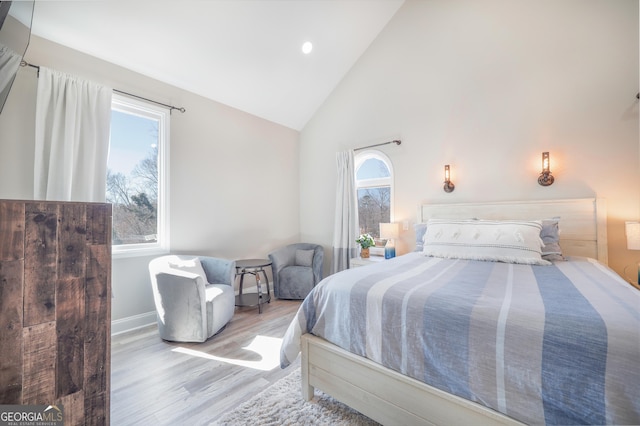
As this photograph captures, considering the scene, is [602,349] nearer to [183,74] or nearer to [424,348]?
[424,348]

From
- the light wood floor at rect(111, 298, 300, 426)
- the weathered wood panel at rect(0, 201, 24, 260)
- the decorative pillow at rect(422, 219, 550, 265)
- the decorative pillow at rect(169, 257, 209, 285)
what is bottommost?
the light wood floor at rect(111, 298, 300, 426)

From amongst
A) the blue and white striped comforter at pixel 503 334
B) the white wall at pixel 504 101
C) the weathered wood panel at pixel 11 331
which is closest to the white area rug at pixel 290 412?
the blue and white striped comforter at pixel 503 334

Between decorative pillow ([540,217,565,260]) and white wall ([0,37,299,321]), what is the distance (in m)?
3.30

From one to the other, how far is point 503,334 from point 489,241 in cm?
147

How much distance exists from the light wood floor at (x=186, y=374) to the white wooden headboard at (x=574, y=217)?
266 cm

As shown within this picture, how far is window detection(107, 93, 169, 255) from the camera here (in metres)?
2.66

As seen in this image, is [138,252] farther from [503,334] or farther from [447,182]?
[447,182]

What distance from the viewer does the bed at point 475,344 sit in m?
0.85

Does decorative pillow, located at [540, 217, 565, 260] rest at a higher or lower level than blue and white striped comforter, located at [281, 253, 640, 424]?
higher

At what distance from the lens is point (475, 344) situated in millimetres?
1034

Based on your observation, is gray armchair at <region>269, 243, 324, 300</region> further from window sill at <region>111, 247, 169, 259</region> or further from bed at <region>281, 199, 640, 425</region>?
bed at <region>281, 199, 640, 425</region>

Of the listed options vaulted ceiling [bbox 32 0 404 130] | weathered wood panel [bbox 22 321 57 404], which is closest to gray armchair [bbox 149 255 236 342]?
weathered wood panel [bbox 22 321 57 404]

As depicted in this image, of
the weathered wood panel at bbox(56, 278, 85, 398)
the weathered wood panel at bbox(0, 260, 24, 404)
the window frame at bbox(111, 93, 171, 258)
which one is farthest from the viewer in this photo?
the window frame at bbox(111, 93, 171, 258)

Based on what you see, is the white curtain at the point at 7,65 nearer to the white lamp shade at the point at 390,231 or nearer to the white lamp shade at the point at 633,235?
the white lamp shade at the point at 390,231
